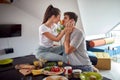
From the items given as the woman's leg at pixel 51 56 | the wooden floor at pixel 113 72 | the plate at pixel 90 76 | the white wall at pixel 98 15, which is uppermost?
the white wall at pixel 98 15

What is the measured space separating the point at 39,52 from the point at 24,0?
134 centimetres

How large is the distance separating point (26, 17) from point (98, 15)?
183 centimetres

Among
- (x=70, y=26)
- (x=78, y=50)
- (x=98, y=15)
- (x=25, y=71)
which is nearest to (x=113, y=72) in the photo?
(x=98, y=15)

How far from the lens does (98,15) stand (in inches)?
164

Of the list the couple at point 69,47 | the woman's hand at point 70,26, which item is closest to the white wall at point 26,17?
the couple at point 69,47

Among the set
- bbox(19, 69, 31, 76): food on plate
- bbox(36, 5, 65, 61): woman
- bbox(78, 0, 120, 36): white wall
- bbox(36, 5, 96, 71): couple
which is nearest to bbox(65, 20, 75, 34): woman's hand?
bbox(36, 5, 96, 71): couple

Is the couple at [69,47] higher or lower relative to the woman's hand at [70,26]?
lower

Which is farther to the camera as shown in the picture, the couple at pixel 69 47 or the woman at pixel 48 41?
the woman at pixel 48 41

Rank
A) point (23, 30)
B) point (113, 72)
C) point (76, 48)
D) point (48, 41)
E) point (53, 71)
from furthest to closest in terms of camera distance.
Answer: point (113, 72), point (23, 30), point (48, 41), point (76, 48), point (53, 71)

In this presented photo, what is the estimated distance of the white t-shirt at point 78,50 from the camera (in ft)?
6.67

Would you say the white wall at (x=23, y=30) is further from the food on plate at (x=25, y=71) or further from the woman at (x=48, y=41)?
Answer: the food on plate at (x=25, y=71)

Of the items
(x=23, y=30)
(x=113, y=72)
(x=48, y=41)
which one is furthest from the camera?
(x=113, y=72)

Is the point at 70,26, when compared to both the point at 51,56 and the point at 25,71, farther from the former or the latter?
the point at 25,71

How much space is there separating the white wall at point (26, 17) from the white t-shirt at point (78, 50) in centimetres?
150
